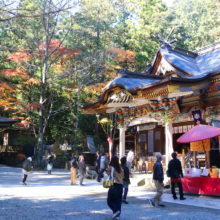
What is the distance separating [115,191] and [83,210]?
1.22 metres

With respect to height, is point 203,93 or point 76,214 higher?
point 203,93

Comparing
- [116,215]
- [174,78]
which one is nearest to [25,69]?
[174,78]

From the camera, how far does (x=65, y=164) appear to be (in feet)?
73.5

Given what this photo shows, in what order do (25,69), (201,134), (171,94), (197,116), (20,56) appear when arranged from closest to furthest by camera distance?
(201,134) < (171,94) < (197,116) < (20,56) < (25,69)

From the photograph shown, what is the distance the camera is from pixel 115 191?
19.6 ft

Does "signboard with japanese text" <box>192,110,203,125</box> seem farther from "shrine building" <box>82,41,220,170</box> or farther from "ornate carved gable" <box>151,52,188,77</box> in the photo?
"ornate carved gable" <box>151,52,188,77</box>

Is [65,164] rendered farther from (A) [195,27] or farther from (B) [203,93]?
(A) [195,27]

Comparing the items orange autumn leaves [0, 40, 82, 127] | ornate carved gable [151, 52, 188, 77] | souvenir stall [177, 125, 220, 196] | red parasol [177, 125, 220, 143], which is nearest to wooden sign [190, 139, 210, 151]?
souvenir stall [177, 125, 220, 196]

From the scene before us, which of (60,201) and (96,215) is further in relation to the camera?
(60,201)

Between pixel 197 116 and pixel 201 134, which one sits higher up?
pixel 197 116

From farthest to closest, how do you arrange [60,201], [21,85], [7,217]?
[21,85], [60,201], [7,217]

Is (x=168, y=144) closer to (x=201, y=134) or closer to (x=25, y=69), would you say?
(x=201, y=134)

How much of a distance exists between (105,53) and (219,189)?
56.2 ft

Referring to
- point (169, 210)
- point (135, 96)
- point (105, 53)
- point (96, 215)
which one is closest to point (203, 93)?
point (135, 96)
